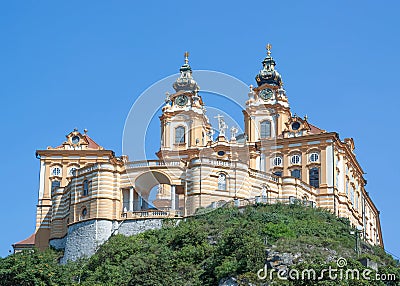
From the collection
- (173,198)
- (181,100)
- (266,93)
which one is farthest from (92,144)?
(173,198)

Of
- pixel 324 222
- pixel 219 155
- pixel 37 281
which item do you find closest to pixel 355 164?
pixel 219 155

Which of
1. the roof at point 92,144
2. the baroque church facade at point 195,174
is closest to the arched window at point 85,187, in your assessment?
the baroque church facade at point 195,174

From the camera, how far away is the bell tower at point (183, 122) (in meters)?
112

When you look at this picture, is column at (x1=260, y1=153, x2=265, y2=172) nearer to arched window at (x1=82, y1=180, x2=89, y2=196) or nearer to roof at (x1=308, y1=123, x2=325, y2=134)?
roof at (x1=308, y1=123, x2=325, y2=134)

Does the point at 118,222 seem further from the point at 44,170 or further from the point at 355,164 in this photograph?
the point at 355,164

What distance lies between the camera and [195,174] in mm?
91062

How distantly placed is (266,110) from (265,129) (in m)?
2.35

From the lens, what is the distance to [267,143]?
107 m

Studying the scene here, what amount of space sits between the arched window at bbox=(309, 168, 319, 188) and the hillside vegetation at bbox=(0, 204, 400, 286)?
1162cm

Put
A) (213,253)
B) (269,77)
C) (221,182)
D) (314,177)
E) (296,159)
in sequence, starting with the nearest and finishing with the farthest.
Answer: (213,253), (221,182), (314,177), (296,159), (269,77)

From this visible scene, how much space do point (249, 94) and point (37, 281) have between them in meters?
45.7

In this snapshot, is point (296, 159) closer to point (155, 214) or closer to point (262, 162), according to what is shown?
point (262, 162)

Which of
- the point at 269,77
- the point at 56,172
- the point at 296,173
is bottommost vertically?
the point at 296,173

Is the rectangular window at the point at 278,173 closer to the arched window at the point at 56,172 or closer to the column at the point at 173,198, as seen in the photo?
the column at the point at 173,198
